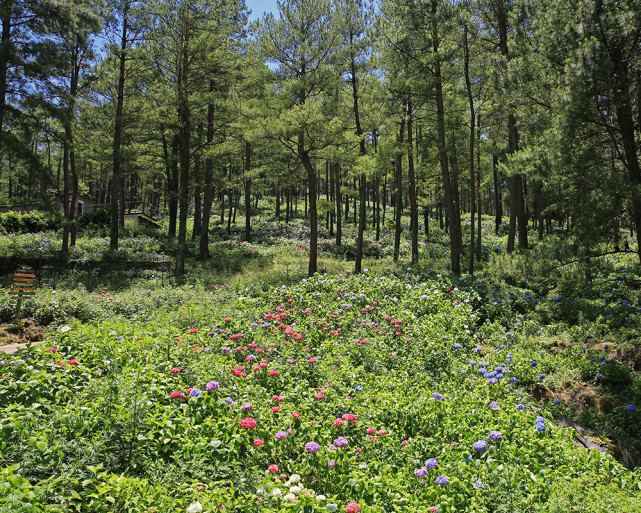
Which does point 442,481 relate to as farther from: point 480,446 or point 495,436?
point 495,436

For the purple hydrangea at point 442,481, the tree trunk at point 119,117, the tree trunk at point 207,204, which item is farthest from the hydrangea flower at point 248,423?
the tree trunk at point 119,117

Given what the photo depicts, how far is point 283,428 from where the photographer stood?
4004 millimetres

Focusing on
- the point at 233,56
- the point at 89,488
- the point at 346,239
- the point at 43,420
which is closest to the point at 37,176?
the point at 43,420

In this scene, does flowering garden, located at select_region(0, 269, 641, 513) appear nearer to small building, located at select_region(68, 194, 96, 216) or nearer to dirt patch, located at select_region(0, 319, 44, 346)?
dirt patch, located at select_region(0, 319, 44, 346)

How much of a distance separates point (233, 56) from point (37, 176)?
11.2m

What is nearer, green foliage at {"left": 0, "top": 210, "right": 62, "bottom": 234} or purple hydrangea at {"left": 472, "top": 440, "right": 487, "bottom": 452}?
purple hydrangea at {"left": 472, "top": 440, "right": 487, "bottom": 452}

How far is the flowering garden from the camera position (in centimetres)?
306

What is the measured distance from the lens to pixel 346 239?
2780 cm

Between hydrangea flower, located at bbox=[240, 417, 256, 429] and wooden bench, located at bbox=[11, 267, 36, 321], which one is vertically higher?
wooden bench, located at bbox=[11, 267, 36, 321]

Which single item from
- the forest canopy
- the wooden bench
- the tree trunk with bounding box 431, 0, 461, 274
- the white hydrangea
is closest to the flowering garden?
the white hydrangea

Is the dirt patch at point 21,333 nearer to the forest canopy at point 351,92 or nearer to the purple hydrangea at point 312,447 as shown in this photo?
the forest canopy at point 351,92

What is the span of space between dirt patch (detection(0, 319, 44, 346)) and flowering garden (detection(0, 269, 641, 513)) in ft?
10.7

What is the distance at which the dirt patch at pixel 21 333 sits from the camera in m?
7.93

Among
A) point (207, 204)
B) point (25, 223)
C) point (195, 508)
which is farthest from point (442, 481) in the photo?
point (25, 223)
